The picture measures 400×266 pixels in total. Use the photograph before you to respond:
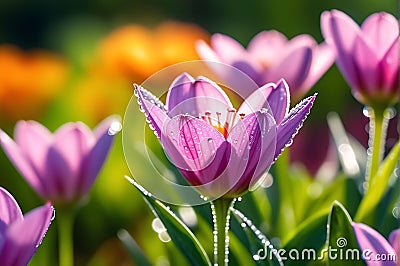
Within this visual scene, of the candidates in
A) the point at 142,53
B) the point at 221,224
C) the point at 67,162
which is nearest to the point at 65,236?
the point at 67,162

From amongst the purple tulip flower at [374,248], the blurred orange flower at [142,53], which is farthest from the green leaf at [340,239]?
the blurred orange flower at [142,53]

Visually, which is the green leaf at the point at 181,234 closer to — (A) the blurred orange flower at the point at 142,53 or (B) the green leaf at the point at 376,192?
(B) the green leaf at the point at 376,192

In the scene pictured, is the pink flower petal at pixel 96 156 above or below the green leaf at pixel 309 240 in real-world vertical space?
above

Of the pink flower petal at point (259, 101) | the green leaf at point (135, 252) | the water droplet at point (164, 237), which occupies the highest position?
the pink flower petal at point (259, 101)

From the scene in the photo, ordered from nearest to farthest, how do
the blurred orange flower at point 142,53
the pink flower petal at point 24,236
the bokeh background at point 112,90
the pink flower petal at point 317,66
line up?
the pink flower petal at point 24,236 < the pink flower petal at point 317,66 < the bokeh background at point 112,90 < the blurred orange flower at point 142,53

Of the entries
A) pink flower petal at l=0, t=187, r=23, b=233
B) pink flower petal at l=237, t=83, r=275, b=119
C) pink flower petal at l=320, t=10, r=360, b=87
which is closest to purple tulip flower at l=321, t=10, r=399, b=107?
pink flower petal at l=320, t=10, r=360, b=87

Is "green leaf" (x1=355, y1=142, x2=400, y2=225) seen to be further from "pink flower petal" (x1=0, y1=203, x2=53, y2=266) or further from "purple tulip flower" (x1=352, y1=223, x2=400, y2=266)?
"pink flower petal" (x1=0, y1=203, x2=53, y2=266)
